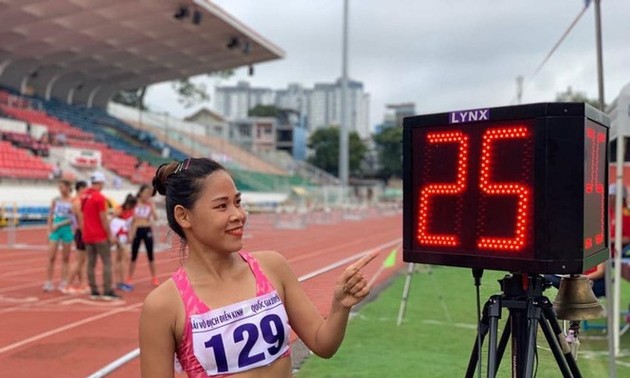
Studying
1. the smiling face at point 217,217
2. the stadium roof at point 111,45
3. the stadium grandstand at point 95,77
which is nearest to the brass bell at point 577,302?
the smiling face at point 217,217

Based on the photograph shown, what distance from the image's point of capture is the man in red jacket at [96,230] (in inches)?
355

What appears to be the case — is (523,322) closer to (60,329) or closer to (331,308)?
(331,308)

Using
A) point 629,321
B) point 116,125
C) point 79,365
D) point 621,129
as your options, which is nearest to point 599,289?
point 629,321

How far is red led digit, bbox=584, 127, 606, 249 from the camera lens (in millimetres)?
2584

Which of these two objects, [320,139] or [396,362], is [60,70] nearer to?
[396,362]

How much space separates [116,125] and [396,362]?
131ft

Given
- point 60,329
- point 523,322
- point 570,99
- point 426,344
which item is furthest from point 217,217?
point 570,99

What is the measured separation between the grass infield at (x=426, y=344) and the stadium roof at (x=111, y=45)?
22.7 m

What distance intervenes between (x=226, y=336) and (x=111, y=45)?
35.0m

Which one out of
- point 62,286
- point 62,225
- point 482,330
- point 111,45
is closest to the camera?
point 482,330

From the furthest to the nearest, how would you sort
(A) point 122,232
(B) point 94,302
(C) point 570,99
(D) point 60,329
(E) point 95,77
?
(E) point 95,77
(C) point 570,99
(A) point 122,232
(B) point 94,302
(D) point 60,329

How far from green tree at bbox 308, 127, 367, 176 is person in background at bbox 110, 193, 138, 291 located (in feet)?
252

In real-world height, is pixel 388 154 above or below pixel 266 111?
below

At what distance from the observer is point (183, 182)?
2307 millimetres
